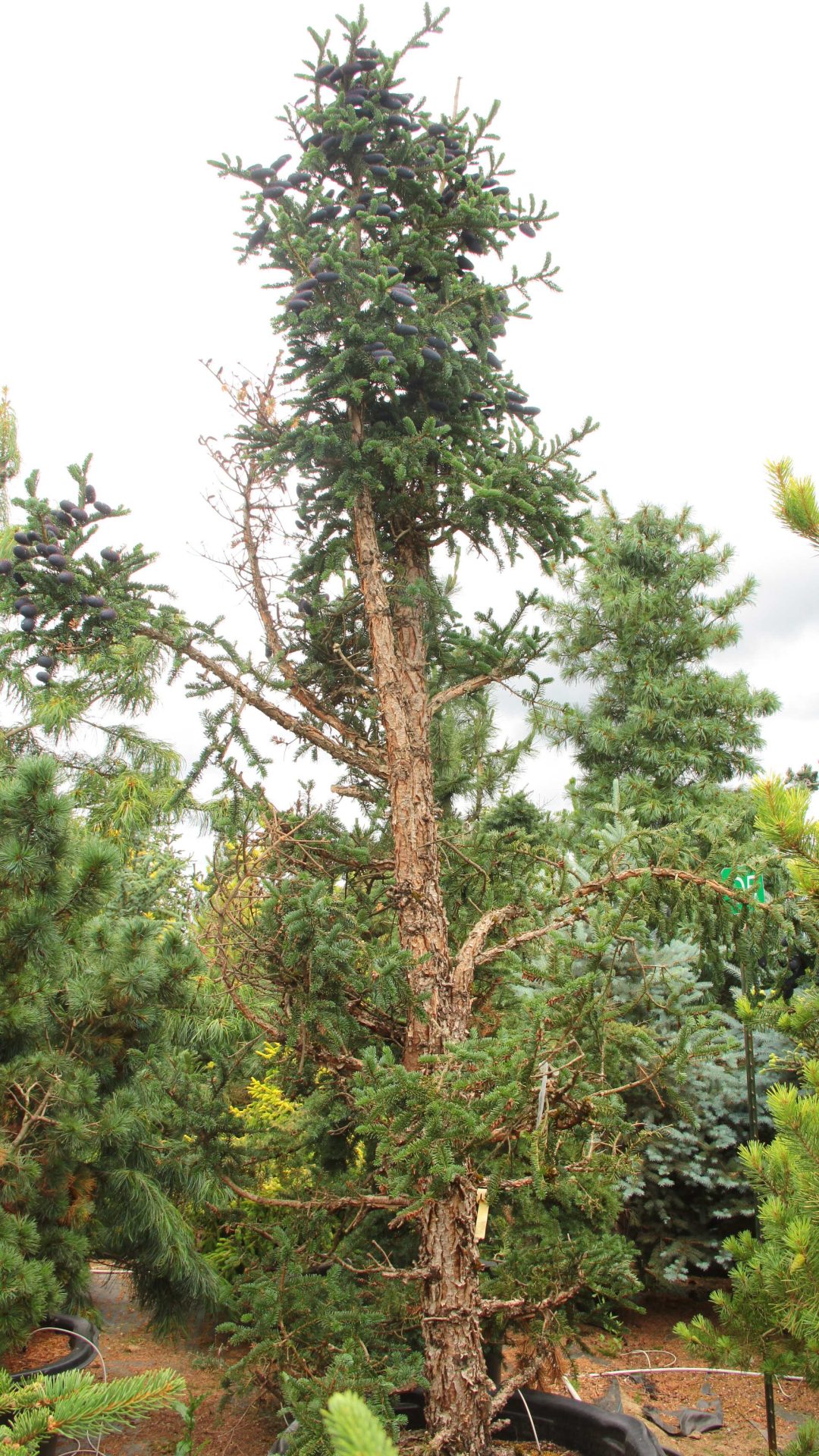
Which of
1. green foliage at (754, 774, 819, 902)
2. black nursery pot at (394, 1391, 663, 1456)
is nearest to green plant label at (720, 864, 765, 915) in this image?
green foliage at (754, 774, 819, 902)

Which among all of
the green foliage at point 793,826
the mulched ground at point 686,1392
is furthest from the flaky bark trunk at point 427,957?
the mulched ground at point 686,1392

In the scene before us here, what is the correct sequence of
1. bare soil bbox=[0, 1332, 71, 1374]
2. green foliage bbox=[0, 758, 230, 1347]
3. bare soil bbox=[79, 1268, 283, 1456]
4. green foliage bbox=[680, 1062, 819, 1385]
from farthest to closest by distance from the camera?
bare soil bbox=[79, 1268, 283, 1456]
bare soil bbox=[0, 1332, 71, 1374]
green foliage bbox=[0, 758, 230, 1347]
green foliage bbox=[680, 1062, 819, 1385]

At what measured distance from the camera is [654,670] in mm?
10477

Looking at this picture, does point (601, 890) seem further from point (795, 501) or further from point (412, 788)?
point (795, 501)

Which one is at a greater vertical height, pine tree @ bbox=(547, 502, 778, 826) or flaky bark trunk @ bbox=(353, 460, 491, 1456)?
pine tree @ bbox=(547, 502, 778, 826)

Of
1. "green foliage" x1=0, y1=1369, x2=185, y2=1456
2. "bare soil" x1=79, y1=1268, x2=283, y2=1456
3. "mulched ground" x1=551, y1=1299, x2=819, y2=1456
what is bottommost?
"mulched ground" x1=551, y1=1299, x2=819, y2=1456

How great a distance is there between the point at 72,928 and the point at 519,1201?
1.91 meters

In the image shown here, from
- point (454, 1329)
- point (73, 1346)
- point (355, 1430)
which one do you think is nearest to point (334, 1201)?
point (454, 1329)

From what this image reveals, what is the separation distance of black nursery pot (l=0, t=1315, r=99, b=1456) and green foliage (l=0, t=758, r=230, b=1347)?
190 millimetres

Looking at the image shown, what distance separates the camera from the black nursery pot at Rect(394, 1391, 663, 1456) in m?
2.92

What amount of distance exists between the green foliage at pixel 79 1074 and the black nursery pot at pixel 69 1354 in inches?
7.5

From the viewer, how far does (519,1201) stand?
10.8ft

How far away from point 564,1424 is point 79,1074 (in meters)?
2.04

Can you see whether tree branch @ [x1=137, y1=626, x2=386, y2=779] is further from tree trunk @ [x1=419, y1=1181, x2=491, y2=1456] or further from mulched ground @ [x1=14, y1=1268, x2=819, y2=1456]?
mulched ground @ [x1=14, y1=1268, x2=819, y2=1456]
